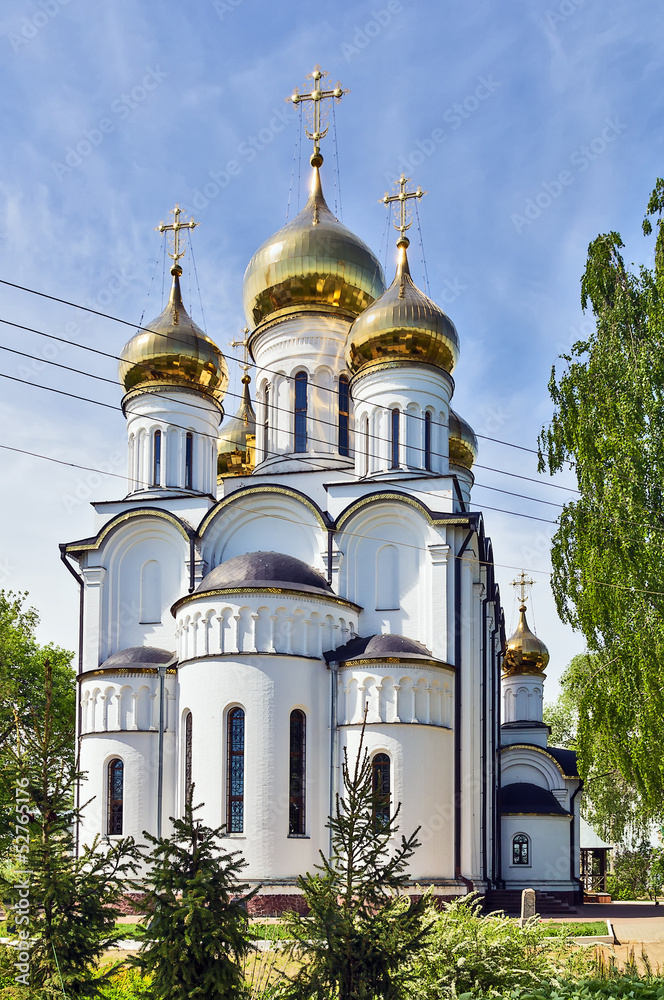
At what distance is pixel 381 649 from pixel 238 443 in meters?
12.7

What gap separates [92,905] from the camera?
7.52m

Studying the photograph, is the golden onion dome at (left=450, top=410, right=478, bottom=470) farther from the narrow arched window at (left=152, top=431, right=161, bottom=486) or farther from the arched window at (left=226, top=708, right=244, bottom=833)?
the arched window at (left=226, top=708, right=244, bottom=833)

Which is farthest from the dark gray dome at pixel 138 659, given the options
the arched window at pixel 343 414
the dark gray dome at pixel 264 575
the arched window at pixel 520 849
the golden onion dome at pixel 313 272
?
the arched window at pixel 520 849

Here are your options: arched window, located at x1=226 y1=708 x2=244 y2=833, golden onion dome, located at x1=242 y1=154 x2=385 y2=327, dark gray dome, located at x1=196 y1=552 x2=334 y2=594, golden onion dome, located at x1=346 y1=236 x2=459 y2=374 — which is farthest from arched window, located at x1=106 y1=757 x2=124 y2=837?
golden onion dome, located at x1=242 y1=154 x2=385 y2=327

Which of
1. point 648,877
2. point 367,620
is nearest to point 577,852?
point 648,877

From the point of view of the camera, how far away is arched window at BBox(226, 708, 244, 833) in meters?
17.0

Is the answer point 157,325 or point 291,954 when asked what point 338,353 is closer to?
point 157,325

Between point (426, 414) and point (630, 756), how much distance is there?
32.2 ft

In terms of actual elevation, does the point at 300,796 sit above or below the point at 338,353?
below

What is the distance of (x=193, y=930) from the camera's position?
6.70m

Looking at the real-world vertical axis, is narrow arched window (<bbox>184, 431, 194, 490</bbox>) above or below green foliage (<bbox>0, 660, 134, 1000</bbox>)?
above

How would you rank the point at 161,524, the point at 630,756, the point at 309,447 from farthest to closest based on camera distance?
the point at 309,447 → the point at 161,524 → the point at 630,756

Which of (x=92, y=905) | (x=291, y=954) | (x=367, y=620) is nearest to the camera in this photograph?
(x=291, y=954)

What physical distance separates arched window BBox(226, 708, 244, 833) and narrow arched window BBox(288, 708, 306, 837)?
0.78 m
